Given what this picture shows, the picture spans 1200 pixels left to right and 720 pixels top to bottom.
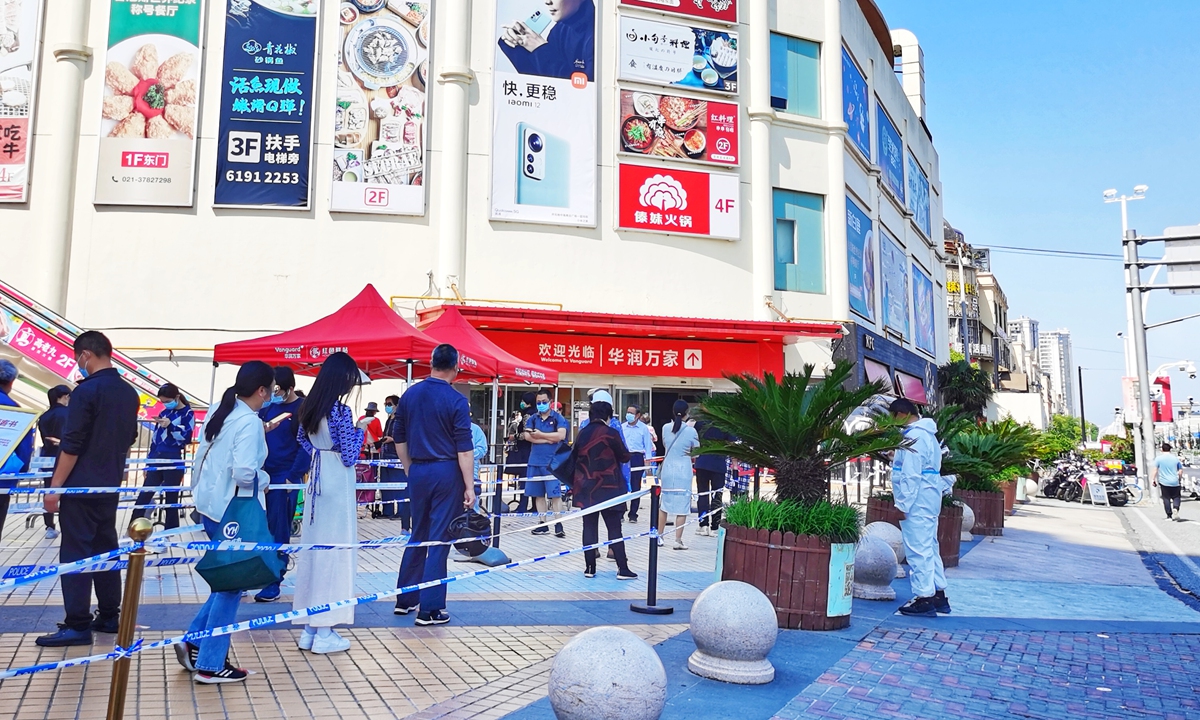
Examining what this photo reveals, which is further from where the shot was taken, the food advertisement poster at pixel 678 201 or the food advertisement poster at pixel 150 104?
the food advertisement poster at pixel 678 201

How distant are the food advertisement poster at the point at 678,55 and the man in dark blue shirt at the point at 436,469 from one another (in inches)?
685

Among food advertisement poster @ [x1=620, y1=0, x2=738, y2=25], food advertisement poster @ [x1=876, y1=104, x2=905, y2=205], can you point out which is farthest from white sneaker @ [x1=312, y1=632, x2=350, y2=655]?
food advertisement poster @ [x1=876, y1=104, x2=905, y2=205]

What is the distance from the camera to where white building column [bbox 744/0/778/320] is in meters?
22.7

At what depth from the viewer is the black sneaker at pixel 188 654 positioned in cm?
468

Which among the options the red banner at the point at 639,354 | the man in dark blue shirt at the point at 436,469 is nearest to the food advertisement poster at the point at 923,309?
the red banner at the point at 639,354

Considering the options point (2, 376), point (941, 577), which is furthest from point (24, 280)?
point (941, 577)

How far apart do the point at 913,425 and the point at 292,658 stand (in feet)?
17.8

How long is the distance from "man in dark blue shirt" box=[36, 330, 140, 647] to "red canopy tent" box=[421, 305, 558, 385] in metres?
6.60

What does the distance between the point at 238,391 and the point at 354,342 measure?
22.0 ft

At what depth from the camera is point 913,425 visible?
7508 mm

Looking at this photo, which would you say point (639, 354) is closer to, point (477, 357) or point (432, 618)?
point (477, 357)

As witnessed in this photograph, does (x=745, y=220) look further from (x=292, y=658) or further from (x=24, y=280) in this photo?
(x=292, y=658)

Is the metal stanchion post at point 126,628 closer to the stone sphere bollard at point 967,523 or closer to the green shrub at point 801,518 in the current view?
the green shrub at point 801,518

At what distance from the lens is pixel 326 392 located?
5148 mm
